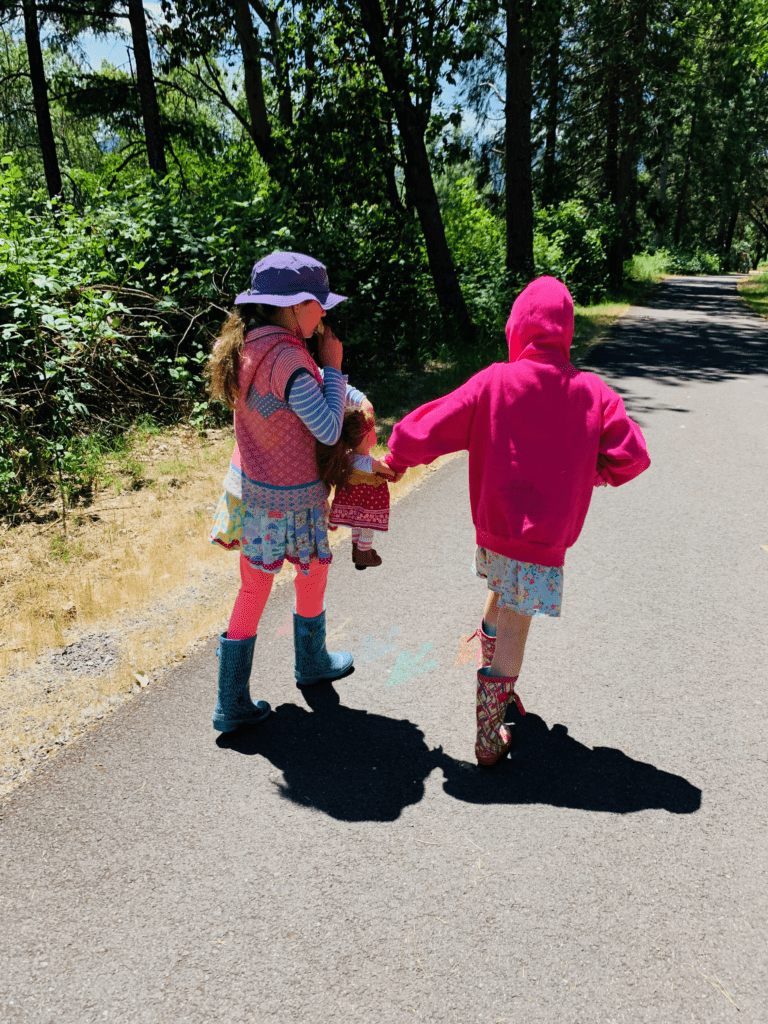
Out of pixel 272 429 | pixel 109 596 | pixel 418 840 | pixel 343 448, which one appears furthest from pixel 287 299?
pixel 109 596

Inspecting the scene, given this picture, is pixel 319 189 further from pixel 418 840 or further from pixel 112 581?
pixel 418 840

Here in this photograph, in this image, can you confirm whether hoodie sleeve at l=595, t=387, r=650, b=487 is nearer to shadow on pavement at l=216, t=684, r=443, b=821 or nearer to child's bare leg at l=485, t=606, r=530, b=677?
child's bare leg at l=485, t=606, r=530, b=677

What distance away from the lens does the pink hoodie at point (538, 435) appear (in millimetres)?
2590

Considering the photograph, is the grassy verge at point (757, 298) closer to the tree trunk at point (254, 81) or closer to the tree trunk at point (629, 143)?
the tree trunk at point (629, 143)

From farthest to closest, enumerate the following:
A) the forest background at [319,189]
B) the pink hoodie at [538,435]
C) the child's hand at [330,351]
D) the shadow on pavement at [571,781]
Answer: the forest background at [319,189], the child's hand at [330,351], the shadow on pavement at [571,781], the pink hoodie at [538,435]

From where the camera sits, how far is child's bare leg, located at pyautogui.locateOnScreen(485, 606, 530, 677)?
2783 millimetres

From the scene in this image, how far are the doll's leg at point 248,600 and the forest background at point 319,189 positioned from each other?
3184mm

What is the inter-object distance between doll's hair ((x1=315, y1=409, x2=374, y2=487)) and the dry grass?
1414mm

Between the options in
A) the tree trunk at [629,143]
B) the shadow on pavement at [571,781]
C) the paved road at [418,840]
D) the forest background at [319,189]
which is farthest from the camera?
the tree trunk at [629,143]

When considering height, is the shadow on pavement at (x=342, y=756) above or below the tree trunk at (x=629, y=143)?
below

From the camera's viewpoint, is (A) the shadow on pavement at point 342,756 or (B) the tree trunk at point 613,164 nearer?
(A) the shadow on pavement at point 342,756

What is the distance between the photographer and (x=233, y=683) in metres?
3.00

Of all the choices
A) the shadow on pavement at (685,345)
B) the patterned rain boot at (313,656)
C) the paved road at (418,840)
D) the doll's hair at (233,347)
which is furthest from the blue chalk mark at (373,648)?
the shadow on pavement at (685,345)

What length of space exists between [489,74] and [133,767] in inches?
927
